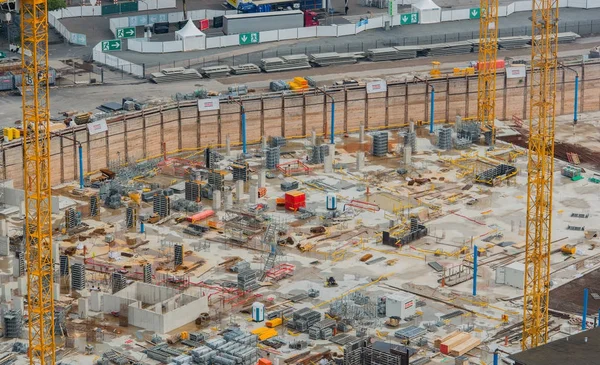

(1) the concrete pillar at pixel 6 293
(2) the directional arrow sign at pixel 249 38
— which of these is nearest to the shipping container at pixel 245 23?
(2) the directional arrow sign at pixel 249 38

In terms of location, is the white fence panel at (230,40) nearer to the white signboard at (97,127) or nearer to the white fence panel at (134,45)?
the white fence panel at (134,45)

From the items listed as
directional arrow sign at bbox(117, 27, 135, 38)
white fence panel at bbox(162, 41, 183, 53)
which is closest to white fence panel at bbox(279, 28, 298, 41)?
white fence panel at bbox(162, 41, 183, 53)

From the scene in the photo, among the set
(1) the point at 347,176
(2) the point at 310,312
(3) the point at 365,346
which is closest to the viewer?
(3) the point at 365,346

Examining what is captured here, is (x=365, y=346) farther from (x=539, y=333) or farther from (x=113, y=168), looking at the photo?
(x=113, y=168)

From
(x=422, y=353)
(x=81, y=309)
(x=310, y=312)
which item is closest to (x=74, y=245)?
(x=81, y=309)

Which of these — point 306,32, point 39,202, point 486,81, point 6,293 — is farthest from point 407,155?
point 39,202

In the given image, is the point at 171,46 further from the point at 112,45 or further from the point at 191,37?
the point at 112,45
